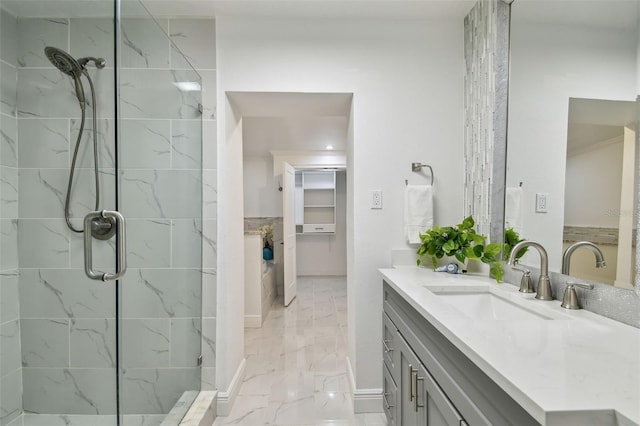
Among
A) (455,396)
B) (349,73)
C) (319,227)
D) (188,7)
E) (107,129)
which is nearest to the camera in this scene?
(455,396)

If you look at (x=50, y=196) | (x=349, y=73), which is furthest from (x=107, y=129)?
(x=349, y=73)

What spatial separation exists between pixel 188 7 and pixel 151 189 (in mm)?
1146

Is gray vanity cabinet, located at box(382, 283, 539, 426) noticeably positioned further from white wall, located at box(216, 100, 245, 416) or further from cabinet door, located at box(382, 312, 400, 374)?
white wall, located at box(216, 100, 245, 416)

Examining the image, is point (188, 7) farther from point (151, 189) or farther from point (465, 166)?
point (465, 166)

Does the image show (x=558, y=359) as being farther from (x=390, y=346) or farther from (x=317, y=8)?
(x=317, y=8)

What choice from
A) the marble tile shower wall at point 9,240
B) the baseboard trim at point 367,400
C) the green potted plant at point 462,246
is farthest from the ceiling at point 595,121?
the marble tile shower wall at point 9,240

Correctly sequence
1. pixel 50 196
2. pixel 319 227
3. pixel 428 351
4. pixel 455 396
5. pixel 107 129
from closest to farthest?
1. pixel 455 396
2. pixel 428 351
3. pixel 107 129
4. pixel 50 196
5. pixel 319 227

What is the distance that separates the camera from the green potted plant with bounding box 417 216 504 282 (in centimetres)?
150

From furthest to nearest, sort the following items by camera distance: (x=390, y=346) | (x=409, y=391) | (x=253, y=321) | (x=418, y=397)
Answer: (x=253, y=321)
(x=390, y=346)
(x=409, y=391)
(x=418, y=397)

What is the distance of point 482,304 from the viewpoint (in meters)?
1.35

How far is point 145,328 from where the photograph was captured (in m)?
1.51

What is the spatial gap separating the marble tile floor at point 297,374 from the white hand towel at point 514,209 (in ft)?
4.58

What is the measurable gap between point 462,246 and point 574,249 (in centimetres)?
52

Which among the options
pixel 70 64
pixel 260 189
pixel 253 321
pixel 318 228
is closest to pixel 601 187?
pixel 70 64
